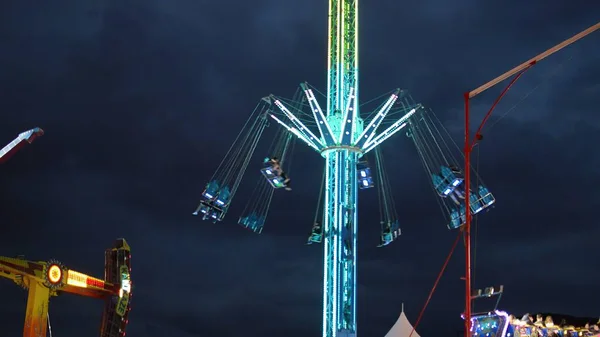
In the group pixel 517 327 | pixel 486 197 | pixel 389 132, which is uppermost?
pixel 389 132

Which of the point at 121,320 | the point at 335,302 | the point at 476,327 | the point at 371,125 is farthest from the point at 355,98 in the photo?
the point at 121,320

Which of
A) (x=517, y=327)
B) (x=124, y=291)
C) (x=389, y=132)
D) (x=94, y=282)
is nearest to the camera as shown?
(x=517, y=327)

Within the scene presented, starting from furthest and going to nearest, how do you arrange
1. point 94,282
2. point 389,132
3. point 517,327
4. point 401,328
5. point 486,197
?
point 401,328 → point 94,282 → point 389,132 → point 486,197 → point 517,327

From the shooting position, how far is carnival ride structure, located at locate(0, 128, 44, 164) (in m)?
→ 40.3

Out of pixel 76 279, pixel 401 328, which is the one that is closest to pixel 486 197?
pixel 401 328

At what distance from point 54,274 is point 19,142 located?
5.98 m

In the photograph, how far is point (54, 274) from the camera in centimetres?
4081

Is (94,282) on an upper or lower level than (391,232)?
lower

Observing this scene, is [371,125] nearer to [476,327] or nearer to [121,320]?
[476,327]

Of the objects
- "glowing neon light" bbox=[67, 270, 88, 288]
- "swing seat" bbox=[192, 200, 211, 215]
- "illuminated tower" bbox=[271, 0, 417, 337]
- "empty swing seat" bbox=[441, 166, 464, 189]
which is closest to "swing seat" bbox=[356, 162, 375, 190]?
"illuminated tower" bbox=[271, 0, 417, 337]

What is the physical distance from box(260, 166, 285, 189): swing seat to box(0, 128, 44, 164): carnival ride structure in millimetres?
10182

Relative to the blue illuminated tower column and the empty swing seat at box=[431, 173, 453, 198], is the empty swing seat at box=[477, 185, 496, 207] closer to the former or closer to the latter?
the empty swing seat at box=[431, 173, 453, 198]

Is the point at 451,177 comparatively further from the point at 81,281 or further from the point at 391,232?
the point at 81,281

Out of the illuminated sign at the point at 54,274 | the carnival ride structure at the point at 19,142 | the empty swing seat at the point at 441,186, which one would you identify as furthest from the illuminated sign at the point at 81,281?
the empty swing seat at the point at 441,186
